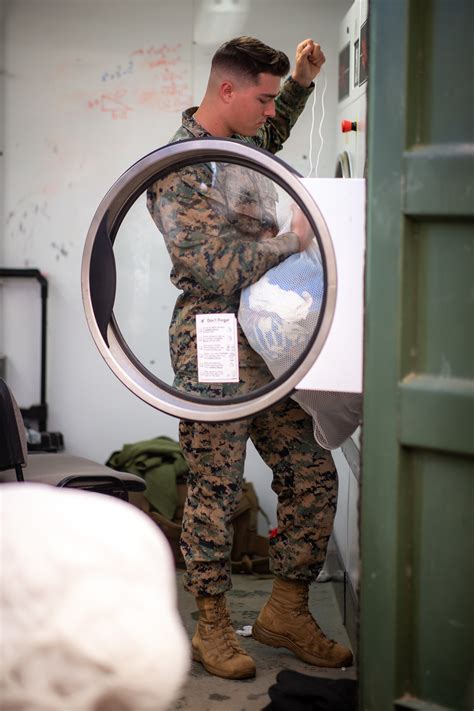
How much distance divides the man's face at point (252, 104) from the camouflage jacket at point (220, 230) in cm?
27

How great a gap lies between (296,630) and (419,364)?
1241 mm

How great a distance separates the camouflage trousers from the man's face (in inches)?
32.0

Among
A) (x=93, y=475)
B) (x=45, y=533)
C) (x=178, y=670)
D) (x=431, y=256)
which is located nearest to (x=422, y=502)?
(x=431, y=256)

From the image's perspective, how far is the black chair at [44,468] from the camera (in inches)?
123

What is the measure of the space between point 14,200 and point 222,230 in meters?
2.41

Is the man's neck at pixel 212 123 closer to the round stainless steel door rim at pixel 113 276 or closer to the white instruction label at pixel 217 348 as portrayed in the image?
the round stainless steel door rim at pixel 113 276

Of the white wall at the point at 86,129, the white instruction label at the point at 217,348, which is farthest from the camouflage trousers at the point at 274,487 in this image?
the white wall at the point at 86,129

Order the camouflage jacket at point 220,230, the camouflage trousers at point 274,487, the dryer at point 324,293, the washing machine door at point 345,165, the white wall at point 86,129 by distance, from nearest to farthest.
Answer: the dryer at point 324,293
the camouflage jacket at point 220,230
the camouflage trousers at point 274,487
the washing machine door at point 345,165
the white wall at point 86,129

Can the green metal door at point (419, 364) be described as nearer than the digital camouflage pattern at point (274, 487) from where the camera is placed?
Yes

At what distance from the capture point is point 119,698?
1.29 metres

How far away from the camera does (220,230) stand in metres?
2.59

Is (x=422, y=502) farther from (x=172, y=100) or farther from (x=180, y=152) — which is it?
(x=172, y=100)

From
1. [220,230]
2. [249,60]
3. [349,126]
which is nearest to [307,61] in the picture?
[249,60]

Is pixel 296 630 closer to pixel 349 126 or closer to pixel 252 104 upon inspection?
pixel 252 104
